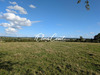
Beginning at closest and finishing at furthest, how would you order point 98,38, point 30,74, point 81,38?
point 30,74 → point 98,38 → point 81,38

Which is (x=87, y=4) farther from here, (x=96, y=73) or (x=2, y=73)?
(x=2, y=73)

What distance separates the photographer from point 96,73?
14.1 ft

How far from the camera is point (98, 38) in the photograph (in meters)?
47.5

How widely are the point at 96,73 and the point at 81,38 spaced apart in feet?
165

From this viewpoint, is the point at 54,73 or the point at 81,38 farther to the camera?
the point at 81,38

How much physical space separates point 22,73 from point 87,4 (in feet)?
17.8

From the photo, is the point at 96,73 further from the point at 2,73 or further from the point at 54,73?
the point at 2,73

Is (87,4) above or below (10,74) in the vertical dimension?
above

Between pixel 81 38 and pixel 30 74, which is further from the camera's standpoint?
pixel 81 38

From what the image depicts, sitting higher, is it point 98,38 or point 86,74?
point 98,38

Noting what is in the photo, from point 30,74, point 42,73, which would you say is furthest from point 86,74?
point 30,74

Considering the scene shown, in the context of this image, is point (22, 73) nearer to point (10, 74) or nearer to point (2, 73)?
point (10, 74)

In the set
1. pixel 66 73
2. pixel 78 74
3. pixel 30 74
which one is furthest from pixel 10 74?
pixel 78 74

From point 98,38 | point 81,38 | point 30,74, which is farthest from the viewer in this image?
point 81,38
